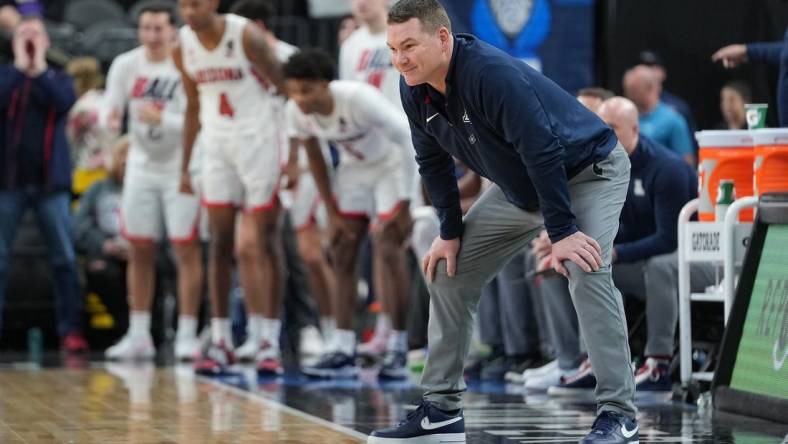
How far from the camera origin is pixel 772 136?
22.0 feet

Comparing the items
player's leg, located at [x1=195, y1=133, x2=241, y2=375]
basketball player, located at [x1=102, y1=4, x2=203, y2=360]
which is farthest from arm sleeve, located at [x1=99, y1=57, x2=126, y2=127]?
player's leg, located at [x1=195, y1=133, x2=241, y2=375]

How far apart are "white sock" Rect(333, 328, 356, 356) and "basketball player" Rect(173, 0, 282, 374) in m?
0.43

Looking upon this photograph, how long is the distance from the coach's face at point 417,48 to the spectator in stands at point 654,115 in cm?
532

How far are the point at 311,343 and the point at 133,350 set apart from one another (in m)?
2.83

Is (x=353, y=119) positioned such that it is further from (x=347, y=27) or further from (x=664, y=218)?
(x=347, y=27)

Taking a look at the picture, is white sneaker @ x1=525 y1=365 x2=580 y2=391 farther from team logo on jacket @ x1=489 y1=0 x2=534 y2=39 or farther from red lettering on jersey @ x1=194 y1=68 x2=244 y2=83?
team logo on jacket @ x1=489 y1=0 x2=534 y2=39

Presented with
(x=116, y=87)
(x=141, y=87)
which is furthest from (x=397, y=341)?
(x=116, y=87)

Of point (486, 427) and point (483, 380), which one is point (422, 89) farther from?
point (483, 380)

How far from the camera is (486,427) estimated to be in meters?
6.20

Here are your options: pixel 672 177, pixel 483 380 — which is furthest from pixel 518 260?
pixel 672 177

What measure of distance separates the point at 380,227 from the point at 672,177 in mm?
2209

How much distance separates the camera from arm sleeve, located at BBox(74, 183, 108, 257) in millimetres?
12148

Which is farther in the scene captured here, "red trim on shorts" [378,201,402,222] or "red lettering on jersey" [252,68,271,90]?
"red lettering on jersey" [252,68,271,90]

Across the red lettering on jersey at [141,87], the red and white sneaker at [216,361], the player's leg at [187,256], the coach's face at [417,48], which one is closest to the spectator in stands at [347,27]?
the red lettering on jersey at [141,87]
